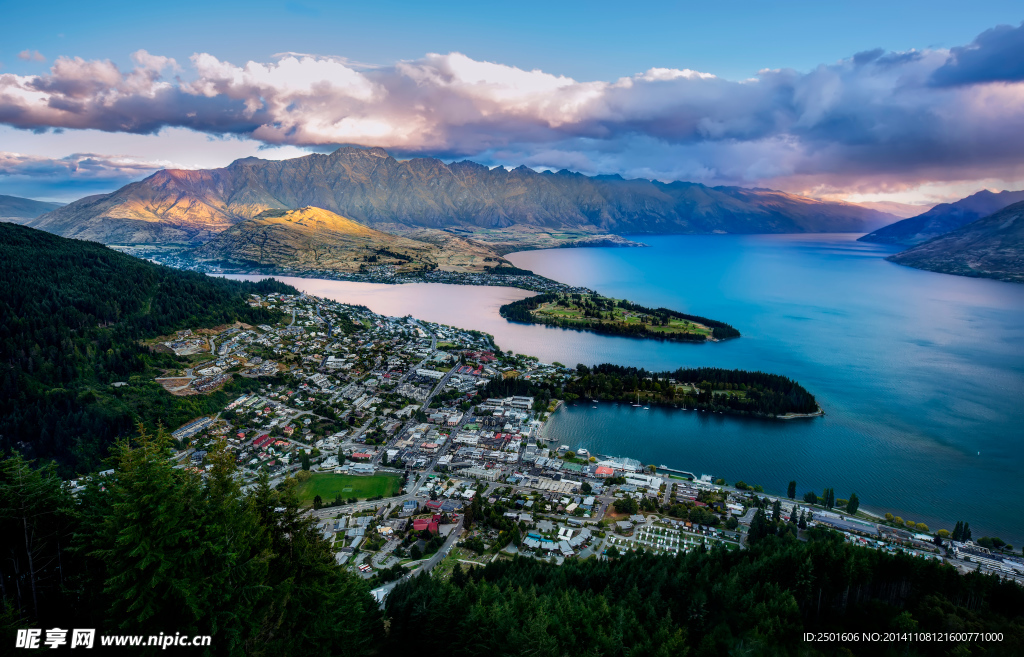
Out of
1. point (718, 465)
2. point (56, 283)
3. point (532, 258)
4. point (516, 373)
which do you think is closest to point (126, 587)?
point (718, 465)

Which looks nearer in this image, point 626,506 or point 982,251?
point 626,506

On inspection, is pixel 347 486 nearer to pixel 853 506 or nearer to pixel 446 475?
pixel 446 475

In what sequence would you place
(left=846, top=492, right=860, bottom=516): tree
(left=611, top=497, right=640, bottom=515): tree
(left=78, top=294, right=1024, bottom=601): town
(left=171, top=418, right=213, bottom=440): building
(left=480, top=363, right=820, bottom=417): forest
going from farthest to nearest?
(left=480, top=363, right=820, bottom=417): forest
(left=171, top=418, right=213, bottom=440): building
(left=846, top=492, right=860, bottom=516): tree
(left=611, top=497, right=640, bottom=515): tree
(left=78, top=294, right=1024, bottom=601): town

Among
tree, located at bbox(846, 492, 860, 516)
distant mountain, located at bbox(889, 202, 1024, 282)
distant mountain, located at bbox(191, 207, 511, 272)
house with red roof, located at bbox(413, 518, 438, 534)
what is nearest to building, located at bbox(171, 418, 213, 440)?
house with red roof, located at bbox(413, 518, 438, 534)

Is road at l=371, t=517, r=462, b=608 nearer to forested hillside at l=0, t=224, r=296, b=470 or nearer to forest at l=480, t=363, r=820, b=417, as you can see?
forest at l=480, t=363, r=820, b=417

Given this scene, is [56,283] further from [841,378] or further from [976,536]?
[841,378]

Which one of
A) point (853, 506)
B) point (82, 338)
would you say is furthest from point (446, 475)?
point (82, 338)
